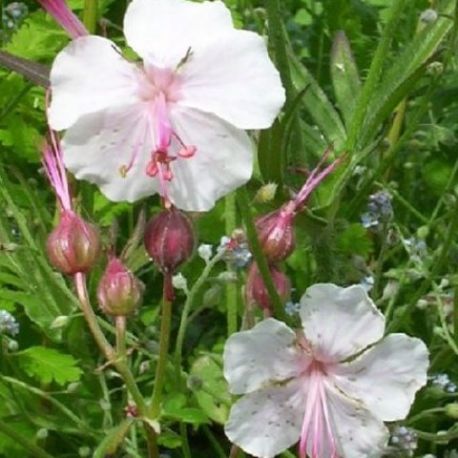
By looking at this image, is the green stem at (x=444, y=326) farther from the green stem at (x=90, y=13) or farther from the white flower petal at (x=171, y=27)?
the green stem at (x=90, y=13)

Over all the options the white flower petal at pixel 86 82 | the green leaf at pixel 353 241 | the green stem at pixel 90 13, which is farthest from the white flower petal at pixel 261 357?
the green stem at pixel 90 13

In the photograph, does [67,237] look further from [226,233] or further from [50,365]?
[226,233]

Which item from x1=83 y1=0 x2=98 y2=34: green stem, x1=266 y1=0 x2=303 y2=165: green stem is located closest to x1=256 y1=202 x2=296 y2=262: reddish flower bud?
x1=266 y1=0 x2=303 y2=165: green stem

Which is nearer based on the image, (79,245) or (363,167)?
(79,245)

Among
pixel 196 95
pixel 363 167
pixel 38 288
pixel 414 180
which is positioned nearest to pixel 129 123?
pixel 196 95

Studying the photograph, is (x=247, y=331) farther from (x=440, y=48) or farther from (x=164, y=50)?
(x=440, y=48)
